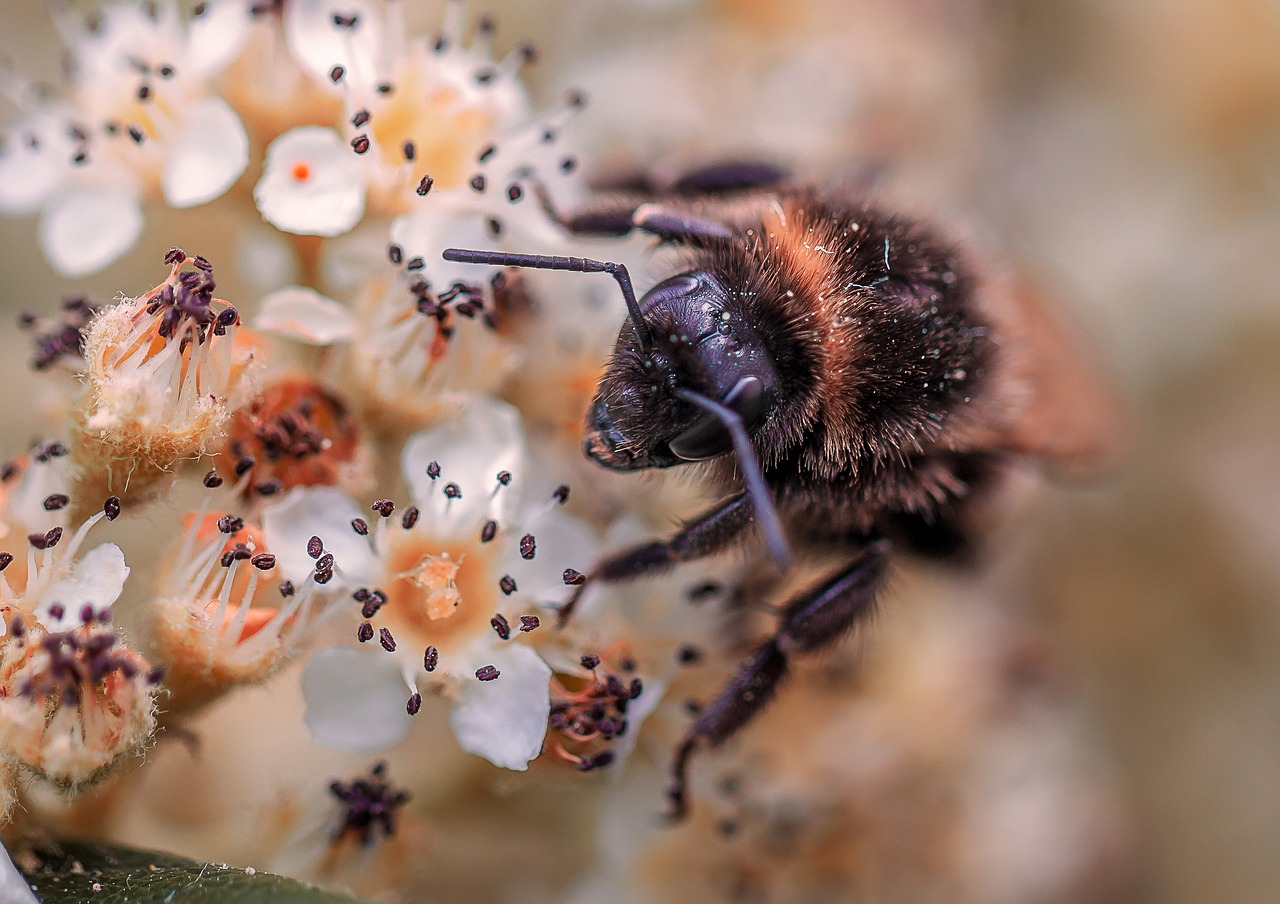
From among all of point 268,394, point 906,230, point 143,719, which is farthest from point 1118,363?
point 143,719

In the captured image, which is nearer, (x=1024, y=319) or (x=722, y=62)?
(x=1024, y=319)

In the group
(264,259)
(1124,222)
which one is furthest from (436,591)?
(1124,222)

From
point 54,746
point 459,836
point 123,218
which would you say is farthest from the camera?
point 459,836

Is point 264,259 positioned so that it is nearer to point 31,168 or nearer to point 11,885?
point 31,168

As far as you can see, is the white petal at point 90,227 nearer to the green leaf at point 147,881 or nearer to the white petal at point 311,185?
the white petal at point 311,185

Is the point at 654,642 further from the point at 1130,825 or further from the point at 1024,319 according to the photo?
the point at 1130,825

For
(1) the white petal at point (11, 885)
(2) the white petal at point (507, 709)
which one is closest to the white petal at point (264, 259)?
(2) the white petal at point (507, 709)

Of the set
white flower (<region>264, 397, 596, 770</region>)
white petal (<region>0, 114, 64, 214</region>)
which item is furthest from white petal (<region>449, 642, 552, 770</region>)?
white petal (<region>0, 114, 64, 214</region>)
